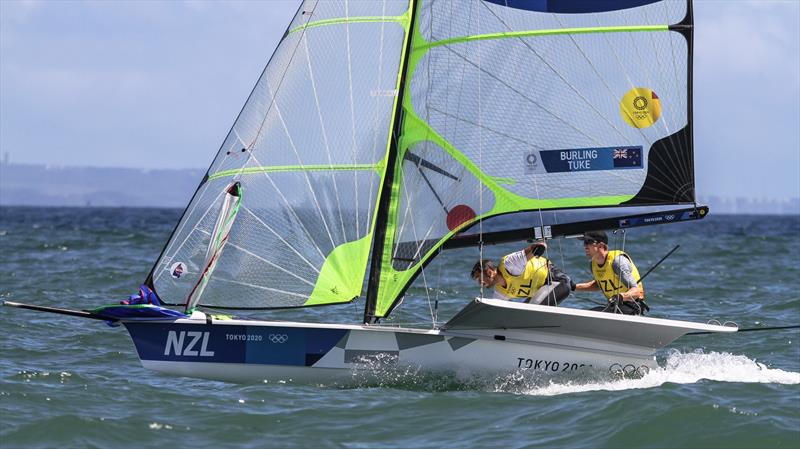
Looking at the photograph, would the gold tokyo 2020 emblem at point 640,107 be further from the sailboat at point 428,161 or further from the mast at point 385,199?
the mast at point 385,199

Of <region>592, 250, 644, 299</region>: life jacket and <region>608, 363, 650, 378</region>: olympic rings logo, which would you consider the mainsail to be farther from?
<region>608, 363, 650, 378</region>: olympic rings logo

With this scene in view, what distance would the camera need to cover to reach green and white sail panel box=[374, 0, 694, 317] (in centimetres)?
1100

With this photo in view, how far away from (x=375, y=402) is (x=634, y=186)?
328cm

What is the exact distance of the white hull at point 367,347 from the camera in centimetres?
1066

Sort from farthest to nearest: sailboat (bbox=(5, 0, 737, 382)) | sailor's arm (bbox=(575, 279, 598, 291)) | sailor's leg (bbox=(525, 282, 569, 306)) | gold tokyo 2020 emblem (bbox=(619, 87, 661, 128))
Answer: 1. sailor's arm (bbox=(575, 279, 598, 291))
2. sailor's leg (bbox=(525, 282, 569, 306))
3. gold tokyo 2020 emblem (bbox=(619, 87, 661, 128))
4. sailboat (bbox=(5, 0, 737, 382))

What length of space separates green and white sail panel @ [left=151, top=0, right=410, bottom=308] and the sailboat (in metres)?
0.01

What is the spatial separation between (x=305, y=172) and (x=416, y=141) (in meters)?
1.12

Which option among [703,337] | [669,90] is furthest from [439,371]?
[703,337]

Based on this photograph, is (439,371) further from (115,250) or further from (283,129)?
(115,250)

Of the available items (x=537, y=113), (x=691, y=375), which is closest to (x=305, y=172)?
(x=537, y=113)

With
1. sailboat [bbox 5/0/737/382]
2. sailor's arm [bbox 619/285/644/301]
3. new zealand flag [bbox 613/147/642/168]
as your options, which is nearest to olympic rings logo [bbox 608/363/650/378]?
sailboat [bbox 5/0/737/382]

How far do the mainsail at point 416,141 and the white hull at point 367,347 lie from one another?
58 cm

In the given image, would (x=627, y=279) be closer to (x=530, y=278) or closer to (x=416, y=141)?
(x=530, y=278)

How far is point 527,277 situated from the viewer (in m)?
11.3
